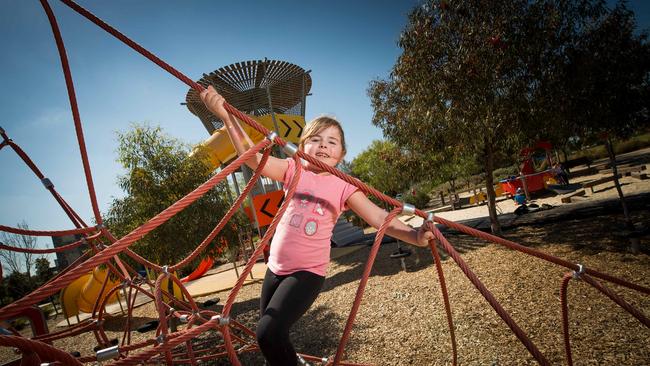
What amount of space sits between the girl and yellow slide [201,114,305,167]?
798 cm

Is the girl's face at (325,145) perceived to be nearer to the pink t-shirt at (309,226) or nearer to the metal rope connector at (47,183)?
the pink t-shirt at (309,226)

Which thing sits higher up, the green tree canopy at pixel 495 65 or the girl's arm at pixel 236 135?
the green tree canopy at pixel 495 65

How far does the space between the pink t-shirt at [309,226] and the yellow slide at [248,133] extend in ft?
26.7

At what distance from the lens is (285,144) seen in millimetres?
1758

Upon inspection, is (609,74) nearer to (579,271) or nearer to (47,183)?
(579,271)

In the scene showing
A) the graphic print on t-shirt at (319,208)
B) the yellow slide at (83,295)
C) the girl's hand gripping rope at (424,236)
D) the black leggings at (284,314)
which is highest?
the graphic print on t-shirt at (319,208)

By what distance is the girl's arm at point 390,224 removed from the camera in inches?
74.9

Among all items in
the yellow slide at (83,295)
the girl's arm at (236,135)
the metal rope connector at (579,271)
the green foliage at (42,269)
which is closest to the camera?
the metal rope connector at (579,271)

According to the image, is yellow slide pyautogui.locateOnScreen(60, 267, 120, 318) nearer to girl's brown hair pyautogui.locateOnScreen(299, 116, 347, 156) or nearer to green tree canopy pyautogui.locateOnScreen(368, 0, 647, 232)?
girl's brown hair pyautogui.locateOnScreen(299, 116, 347, 156)

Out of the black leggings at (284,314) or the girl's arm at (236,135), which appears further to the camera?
the girl's arm at (236,135)

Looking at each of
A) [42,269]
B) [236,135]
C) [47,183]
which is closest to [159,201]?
[47,183]

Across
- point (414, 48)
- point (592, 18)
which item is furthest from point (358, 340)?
point (592, 18)

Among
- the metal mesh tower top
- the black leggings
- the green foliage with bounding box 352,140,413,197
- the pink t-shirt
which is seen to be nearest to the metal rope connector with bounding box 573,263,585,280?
the pink t-shirt

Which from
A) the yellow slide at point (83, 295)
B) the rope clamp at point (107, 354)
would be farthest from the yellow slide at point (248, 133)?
the rope clamp at point (107, 354)
